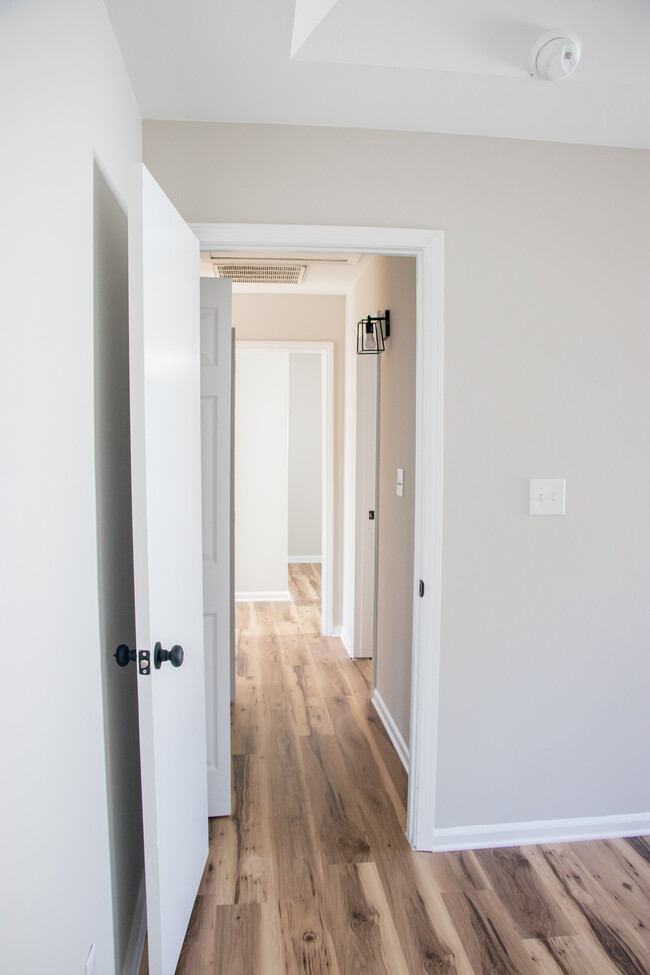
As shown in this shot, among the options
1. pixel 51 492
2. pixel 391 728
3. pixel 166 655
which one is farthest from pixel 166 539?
pixel 391 728

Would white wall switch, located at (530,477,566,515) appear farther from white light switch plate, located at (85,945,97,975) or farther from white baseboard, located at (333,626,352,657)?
white baseboard, located at (333,626,352,657)

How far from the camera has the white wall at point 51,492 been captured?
0.89 m

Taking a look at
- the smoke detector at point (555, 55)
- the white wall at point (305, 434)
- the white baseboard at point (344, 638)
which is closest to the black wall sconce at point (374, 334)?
the smoke detector at point (555, 55)

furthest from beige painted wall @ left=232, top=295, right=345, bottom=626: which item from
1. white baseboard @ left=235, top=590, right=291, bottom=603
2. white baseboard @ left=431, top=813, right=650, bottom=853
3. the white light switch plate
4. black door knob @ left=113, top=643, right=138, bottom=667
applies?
the white light switch plate

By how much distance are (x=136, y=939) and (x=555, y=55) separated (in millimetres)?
2601

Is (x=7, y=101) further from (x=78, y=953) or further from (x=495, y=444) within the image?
(x=495, y=444)

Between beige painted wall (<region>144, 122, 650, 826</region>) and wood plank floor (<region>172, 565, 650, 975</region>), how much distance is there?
8.5 inches

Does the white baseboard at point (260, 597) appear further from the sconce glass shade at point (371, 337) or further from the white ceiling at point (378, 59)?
the white ceiling at point (378, 59)

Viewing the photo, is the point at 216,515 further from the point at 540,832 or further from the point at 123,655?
the point at 540,832

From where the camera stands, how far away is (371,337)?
11.1 feet

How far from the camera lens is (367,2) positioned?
169 cm

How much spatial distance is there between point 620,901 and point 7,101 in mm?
2559

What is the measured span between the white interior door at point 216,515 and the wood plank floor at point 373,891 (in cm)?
30

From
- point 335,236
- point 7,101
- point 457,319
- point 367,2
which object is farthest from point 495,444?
point 7,101
